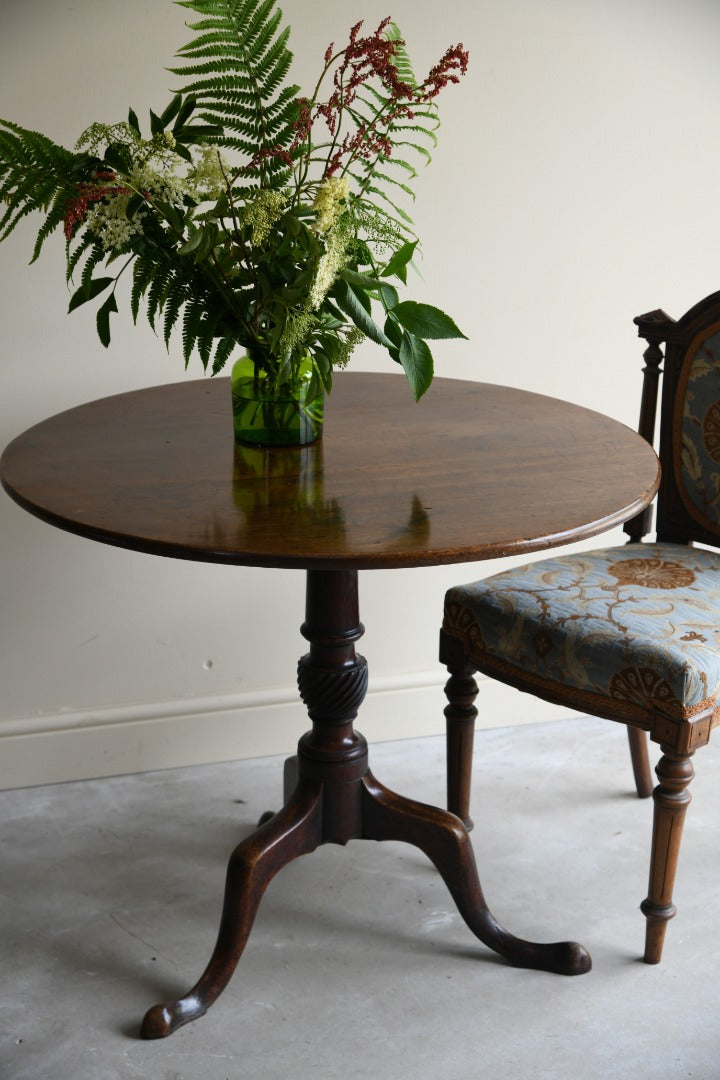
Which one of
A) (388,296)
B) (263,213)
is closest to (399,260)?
(388,296)

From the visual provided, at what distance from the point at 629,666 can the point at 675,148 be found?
128 cm

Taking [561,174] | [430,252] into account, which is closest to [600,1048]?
[430,252]

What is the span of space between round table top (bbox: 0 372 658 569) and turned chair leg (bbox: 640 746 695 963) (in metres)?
0.45

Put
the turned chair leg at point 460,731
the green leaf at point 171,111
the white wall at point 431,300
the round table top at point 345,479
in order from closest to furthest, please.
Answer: the round table top at point 345,479, the green leaf at point 171,111, the turned chair leg at point 460,731, the white wall at point 431,300

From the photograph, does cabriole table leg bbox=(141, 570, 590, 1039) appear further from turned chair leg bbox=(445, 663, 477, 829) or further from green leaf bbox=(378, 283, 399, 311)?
green leaf bbox=(378, 283, 399, 311)

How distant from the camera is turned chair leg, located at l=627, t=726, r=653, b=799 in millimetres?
2361

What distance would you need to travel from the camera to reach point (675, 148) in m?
2.58

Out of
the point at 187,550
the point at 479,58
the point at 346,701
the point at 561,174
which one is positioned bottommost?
the point at 346,701

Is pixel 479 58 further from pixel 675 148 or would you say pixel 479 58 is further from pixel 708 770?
pixel 708 770

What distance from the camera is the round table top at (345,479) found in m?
1.44

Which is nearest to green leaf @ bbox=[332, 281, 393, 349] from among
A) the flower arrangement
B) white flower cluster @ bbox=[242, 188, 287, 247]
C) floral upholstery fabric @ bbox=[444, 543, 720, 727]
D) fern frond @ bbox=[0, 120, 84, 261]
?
the flower arrangement

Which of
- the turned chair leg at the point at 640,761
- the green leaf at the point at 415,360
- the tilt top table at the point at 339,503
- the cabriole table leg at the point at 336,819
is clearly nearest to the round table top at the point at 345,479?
the tilt top table at the point at 339,503

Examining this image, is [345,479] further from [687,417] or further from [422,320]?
[687,417]

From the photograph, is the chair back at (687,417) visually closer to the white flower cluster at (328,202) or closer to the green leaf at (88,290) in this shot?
the white flower cluster at (328,202)
